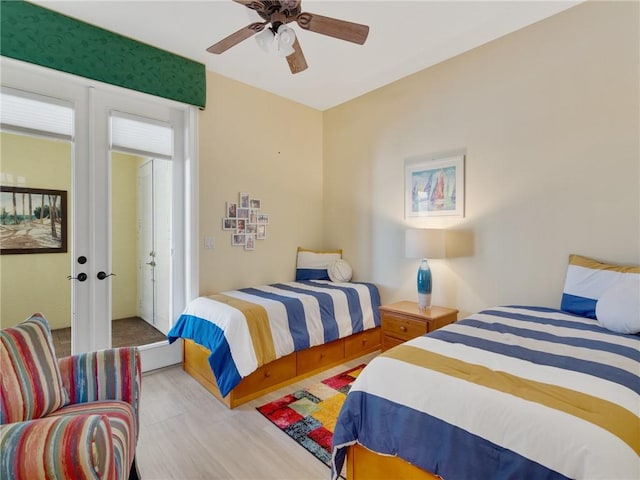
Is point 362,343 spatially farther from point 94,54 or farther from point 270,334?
point 94,54

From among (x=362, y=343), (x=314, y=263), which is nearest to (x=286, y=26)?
(x=314, y=263)

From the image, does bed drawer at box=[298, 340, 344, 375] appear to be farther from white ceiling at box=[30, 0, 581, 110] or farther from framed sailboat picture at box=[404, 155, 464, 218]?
white ceiling at box=[30, 0, 581, 110]

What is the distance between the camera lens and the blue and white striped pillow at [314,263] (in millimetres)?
3898

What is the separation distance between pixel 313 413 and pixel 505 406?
5.14ft

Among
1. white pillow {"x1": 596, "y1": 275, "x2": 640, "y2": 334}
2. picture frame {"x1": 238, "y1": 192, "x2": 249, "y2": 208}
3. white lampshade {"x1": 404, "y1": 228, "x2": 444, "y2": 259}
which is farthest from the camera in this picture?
picture frame {"x1": 238, "y1": 192, "x2": 249, "y2": 208}

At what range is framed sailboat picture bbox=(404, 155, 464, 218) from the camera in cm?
295

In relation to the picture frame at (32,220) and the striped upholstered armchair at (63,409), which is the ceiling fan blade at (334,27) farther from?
the picture frame at (32,220)

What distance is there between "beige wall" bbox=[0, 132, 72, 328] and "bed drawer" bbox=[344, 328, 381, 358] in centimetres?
238

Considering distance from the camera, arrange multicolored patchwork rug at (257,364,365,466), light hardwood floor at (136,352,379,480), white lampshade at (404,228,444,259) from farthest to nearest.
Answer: white lampshade at (404,228,444,259) → multicolored patchwork rug at (257,364,365,466) → light hardwood floor at (136,352,379,480)

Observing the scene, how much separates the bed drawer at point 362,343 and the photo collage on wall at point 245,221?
1.43 m

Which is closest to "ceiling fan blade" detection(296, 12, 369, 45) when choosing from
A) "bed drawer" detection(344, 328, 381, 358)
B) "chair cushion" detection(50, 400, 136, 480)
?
"chair cushion" detection(50, 400, 136, 480)

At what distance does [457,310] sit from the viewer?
2.88 metres

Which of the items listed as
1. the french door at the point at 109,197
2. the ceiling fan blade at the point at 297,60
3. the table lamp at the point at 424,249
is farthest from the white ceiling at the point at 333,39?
the table lamp at the point at 424,249

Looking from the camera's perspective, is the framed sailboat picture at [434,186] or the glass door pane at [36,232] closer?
the glass door pane at [36,232]
